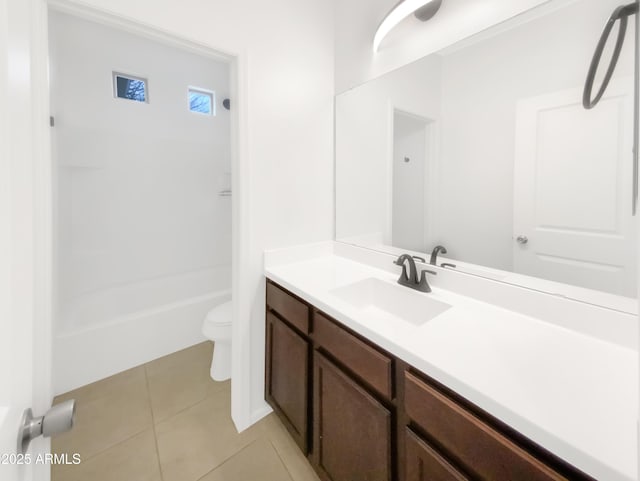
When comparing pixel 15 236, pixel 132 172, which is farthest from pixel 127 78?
pixel 15 236

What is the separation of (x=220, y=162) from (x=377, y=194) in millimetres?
1706

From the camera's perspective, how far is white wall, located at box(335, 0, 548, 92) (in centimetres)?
108

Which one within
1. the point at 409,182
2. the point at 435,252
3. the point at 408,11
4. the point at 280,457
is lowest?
the point at 280,457

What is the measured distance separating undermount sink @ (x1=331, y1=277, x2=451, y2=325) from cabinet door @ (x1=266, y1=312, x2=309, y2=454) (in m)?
0.32

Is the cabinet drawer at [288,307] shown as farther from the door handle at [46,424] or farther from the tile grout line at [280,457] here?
the door handle at [46,424]

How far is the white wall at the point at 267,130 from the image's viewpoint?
132cm

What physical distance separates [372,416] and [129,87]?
2.79m

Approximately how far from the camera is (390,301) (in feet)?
4.30

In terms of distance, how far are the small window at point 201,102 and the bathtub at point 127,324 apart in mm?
1513

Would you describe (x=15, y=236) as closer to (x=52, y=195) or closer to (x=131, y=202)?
(x=52, y=195)

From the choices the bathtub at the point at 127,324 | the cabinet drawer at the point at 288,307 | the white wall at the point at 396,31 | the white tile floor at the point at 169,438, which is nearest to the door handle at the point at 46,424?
the cabinet drawer at the point at 288,307

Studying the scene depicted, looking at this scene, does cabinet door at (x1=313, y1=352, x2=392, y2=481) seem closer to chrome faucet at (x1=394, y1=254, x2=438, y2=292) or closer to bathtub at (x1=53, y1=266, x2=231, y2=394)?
chrome faucet at (x1=394, y1=254, x2=438, y2=292)

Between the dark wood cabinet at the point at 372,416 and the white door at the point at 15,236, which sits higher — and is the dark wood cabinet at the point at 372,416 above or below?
below

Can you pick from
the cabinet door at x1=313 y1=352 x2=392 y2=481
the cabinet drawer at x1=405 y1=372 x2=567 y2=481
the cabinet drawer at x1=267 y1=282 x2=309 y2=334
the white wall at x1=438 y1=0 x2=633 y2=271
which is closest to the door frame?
the cabinet drawer at x1=267 y1=282 x2=309 y2=334
